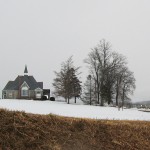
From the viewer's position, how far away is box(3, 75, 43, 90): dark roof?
11182cm

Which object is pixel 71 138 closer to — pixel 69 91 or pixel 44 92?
pixel 69 91

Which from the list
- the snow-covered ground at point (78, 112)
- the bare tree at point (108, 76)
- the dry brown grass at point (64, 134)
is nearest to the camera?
the dry brown grass at point (64, 134)

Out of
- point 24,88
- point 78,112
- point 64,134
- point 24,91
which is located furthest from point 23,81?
point 64,134

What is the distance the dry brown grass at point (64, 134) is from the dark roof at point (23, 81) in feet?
339

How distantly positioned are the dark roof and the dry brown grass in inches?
4072

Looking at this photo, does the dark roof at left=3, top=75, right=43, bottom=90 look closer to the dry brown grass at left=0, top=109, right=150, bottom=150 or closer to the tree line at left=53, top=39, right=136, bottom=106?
the tree line at left=53, top=39, right=136, bottom=106

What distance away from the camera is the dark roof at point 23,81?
367ft

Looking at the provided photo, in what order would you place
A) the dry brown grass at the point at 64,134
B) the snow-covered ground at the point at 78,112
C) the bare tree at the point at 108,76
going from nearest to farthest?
the dry brown grass at the point at 64,134, the snow-covered ground at the point at 78,112, the bare tree at the point at 108,76

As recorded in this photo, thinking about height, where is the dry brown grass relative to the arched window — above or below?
below

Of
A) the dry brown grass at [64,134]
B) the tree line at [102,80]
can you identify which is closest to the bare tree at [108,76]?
the tree line at [102,80]

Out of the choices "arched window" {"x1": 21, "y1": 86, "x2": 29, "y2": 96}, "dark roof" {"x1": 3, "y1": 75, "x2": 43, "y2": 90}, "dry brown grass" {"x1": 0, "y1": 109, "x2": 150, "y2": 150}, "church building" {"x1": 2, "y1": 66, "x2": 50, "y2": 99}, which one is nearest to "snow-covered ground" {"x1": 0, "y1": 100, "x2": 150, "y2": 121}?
"dry brown grass" {"x1": 0, "y1": 109, "x2": 150, "y2": 150}

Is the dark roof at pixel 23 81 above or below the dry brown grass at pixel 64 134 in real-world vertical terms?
above

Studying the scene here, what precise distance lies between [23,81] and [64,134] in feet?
347

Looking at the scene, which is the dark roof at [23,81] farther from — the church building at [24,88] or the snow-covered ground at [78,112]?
the snow-covered ground at [78,112]
